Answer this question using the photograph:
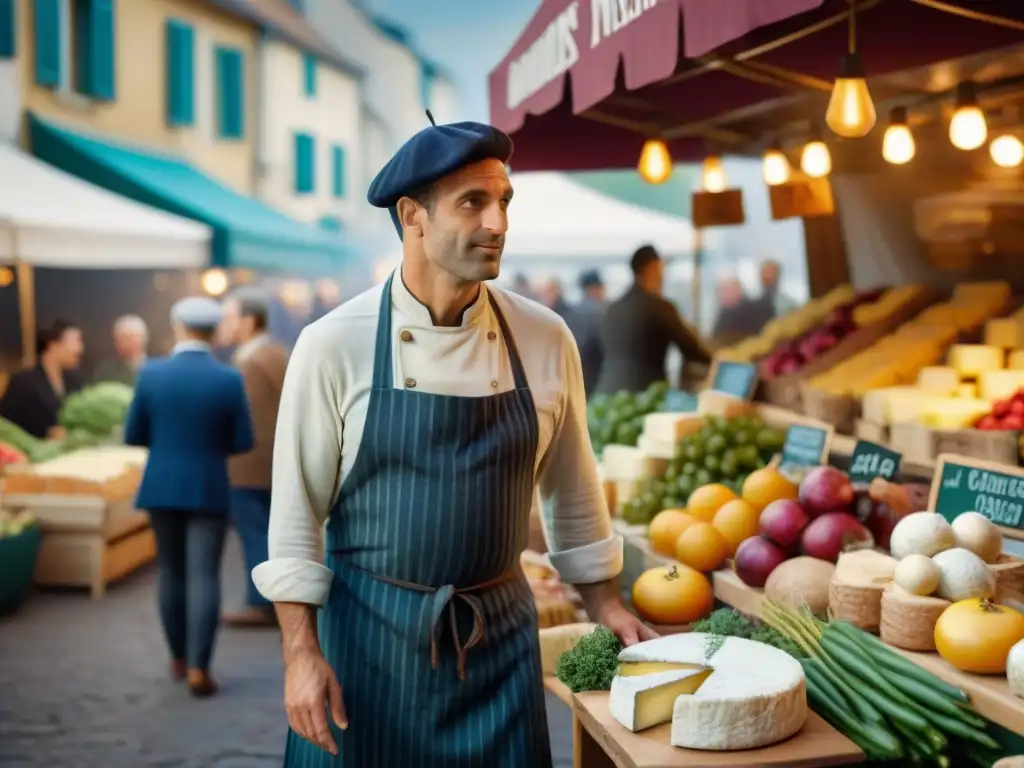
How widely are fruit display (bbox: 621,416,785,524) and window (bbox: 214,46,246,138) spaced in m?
13.3

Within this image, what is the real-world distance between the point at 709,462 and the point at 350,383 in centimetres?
249

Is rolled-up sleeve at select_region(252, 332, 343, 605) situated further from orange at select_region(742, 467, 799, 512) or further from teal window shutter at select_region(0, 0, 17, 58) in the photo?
teal window shutter at select_region(0, 0, 17, 58)

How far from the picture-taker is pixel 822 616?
10.9 feet

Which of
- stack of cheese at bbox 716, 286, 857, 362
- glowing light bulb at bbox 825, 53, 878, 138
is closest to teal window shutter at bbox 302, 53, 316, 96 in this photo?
stack of cheese at bbox 716, 286, 857, 362

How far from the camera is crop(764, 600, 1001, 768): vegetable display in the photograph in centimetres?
257

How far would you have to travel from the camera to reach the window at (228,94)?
1680cm

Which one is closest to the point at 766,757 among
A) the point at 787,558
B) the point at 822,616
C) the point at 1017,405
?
the point at 822,616

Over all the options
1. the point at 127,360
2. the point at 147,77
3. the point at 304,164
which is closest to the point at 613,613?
the point at 127,360

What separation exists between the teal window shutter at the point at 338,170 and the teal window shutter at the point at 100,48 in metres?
8.55

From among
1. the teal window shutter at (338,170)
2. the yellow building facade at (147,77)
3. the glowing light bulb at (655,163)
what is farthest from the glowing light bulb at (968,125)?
the teal window shutter at (338,170)

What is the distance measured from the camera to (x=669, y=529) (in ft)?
13.2

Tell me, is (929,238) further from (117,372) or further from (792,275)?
(792,275)

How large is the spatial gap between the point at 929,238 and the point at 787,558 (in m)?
3.45

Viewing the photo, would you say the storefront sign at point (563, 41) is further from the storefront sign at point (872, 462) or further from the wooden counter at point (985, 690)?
the wooden counter at point (985, 690)
